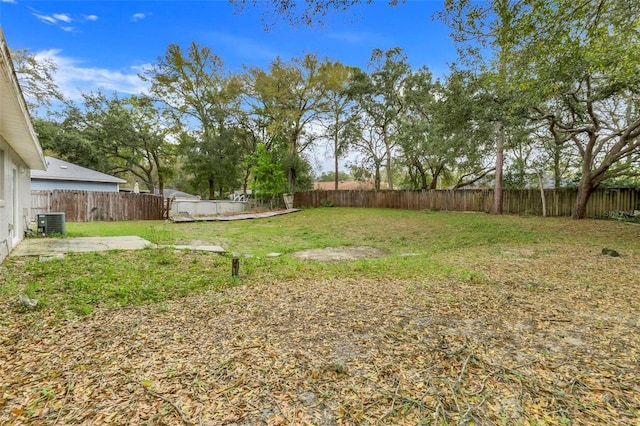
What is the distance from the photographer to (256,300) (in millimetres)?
3295

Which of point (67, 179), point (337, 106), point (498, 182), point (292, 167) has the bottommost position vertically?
point (67, 179)

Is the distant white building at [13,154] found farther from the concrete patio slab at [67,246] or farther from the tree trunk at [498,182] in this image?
the tree trunk at [498,182]

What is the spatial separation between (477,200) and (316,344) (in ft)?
48.5

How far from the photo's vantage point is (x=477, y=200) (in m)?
14.9

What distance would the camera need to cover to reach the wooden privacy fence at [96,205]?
39.2 feet

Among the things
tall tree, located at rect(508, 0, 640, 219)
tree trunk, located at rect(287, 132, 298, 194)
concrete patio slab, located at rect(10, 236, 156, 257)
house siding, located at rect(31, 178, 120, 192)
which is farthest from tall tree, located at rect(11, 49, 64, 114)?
tall tree, located at rect(508, 0, 640, 219)

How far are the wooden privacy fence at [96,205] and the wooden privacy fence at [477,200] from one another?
9124mm

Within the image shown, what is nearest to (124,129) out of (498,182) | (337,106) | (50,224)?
(337,106)

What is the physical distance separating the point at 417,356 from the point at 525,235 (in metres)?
7.49

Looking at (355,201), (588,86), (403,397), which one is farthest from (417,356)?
(355,201)

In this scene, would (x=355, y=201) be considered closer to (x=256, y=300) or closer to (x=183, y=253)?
(x=183, y=253)

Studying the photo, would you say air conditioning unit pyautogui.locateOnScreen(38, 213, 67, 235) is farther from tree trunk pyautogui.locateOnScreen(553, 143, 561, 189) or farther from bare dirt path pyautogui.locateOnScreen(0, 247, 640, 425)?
tree trunk pyautogui.locateOnScreen(553, 143, 561, 189)

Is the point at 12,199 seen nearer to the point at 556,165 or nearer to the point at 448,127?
the point at 448,127

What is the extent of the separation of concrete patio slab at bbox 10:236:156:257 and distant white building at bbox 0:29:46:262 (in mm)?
179
